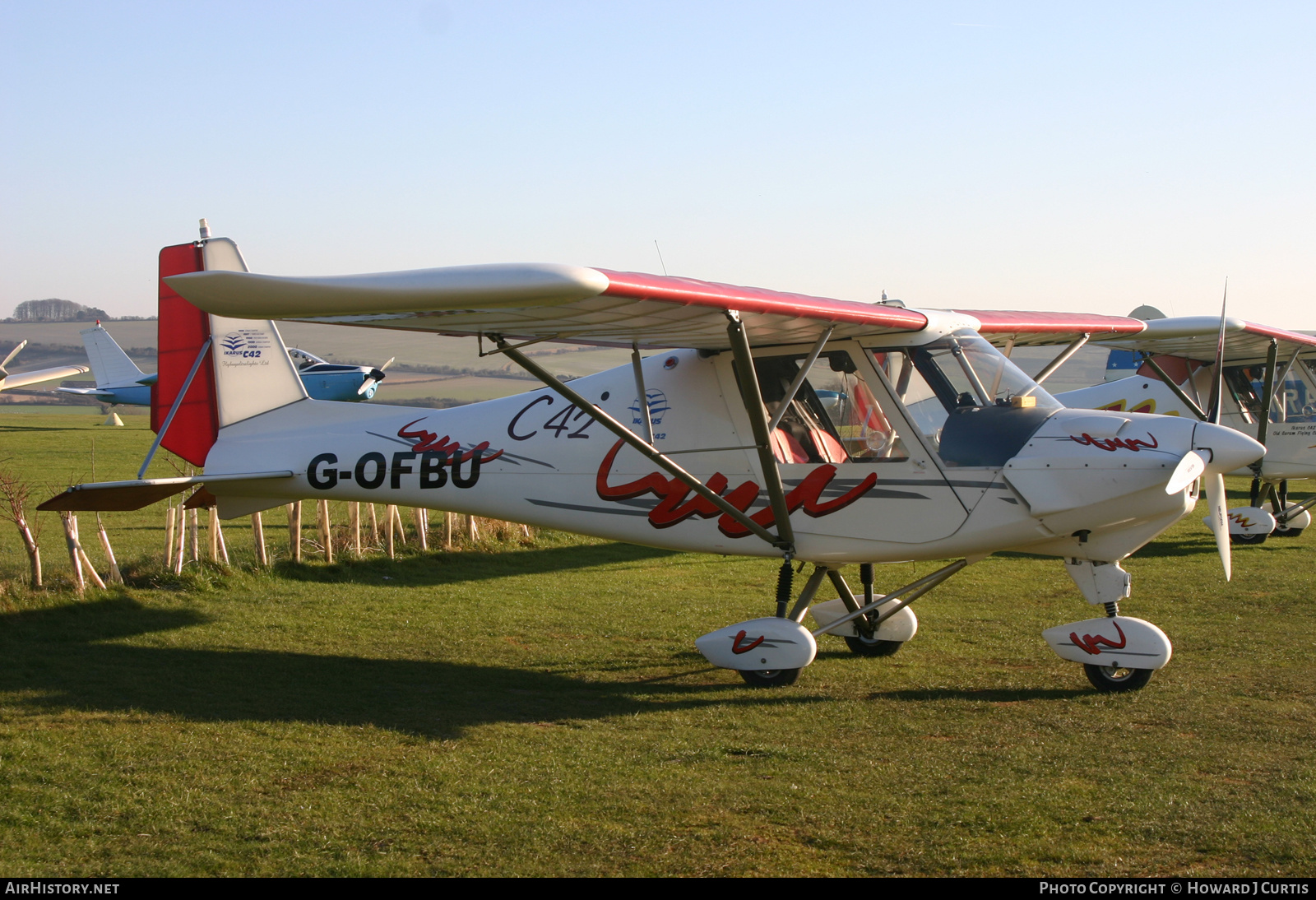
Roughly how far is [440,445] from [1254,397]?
14.4 m

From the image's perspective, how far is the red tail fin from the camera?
390 inches

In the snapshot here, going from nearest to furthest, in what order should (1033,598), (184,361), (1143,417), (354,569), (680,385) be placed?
1. (1143,417)
2. (680,385)
3. (184,361)
4. (1033,598)
5. (354,569)

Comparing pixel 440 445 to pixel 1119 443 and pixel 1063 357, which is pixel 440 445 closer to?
pixel 1119 443

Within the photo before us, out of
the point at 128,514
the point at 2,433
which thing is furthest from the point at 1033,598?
the point at 2,433

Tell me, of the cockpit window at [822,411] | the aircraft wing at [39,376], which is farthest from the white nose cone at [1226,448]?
the aircraft wing at [39,376]

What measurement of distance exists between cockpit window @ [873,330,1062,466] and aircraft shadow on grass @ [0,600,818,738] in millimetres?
2143

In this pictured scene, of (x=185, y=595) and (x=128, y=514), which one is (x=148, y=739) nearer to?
(x=185, y=595)

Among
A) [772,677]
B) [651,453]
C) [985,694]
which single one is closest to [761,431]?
[651,453]

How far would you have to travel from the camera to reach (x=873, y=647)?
887 centimetres

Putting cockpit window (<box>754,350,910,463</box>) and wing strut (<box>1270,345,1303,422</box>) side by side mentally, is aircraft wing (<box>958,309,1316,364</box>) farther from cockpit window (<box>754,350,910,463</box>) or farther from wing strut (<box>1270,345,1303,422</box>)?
cockpit window (<box>754,350,910,463</box>)

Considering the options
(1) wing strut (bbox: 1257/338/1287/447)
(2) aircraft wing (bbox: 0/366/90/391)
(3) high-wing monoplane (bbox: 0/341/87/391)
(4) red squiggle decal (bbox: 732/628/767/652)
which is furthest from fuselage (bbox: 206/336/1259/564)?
(2) aircraft wing (bbox: 0/366/90/391)

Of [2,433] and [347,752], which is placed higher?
[347,752]

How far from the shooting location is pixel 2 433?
3691cm

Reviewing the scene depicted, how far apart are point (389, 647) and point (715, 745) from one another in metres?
3.78
